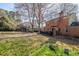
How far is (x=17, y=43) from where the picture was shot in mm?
2406

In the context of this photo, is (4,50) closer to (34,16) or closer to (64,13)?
(34,16)

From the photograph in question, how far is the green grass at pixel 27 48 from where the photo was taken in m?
2.38

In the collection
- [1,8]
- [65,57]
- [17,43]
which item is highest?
[1,8]

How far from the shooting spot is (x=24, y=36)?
2.42m

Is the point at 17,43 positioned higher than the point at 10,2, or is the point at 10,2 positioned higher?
the point at 10,2

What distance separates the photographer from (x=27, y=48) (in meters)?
2.40

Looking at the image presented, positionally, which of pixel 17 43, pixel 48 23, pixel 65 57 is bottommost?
pixel 65 57

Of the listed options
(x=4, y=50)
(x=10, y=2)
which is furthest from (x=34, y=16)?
(x=4, y=50)

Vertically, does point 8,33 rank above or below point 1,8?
below

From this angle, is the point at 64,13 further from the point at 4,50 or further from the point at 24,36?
the point at 4,50

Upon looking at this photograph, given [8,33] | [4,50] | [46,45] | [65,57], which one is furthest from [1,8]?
[65,57]

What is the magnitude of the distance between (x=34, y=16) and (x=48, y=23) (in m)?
0.17

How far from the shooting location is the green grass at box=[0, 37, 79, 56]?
2.38 metres

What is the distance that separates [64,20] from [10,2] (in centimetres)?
61
